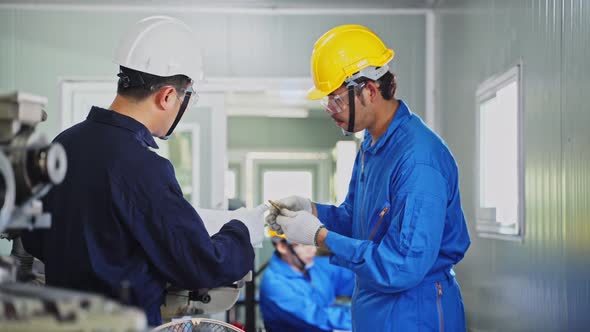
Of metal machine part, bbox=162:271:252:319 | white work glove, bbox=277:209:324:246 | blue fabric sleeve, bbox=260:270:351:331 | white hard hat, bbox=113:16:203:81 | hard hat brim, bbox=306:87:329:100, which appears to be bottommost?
blue fabric sleeve, bbox=260:270:351:331

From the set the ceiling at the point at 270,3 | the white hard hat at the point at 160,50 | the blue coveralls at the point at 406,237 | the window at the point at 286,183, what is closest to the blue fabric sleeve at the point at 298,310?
the ceiling at the point at 270,3

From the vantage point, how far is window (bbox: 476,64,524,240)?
3205 millimetres

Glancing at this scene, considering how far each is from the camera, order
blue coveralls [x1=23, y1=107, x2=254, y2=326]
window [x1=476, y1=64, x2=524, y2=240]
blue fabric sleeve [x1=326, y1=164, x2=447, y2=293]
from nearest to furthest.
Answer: blue coveralls [x1=23, y1=107, x2=254, y2=326] → blue fabric sleeve [x1=326, y1=164, x2=447, y2=293] → window [x1=476, y1=64, x2=524, y2=240]

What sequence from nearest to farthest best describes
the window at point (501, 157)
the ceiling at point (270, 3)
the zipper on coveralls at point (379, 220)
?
the zipper on coveralls at point (379, 220)
the window at point (501, 157)
the ceiling at point (270, 3)

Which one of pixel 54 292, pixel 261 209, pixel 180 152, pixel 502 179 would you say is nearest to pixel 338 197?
pixel 180 152

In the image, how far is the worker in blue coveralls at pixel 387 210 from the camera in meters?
2.12

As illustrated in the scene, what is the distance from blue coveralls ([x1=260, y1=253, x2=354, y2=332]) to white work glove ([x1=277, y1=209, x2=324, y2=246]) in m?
2.66

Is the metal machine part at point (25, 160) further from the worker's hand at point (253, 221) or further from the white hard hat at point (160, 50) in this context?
the worker's hand at point (253, 221)

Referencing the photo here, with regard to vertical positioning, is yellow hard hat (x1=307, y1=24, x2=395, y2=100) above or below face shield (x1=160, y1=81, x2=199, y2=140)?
above

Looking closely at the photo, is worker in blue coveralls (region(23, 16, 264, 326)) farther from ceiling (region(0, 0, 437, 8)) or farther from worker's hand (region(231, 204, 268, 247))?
ceiling (region(0, 0, 437, 8))

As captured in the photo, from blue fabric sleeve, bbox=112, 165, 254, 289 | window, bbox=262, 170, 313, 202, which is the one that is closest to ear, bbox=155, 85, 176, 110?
blue fabric sleeve, bbox=112, 165, 254, 289

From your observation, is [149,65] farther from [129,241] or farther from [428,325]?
[428,325]

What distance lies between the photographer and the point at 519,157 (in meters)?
3.16

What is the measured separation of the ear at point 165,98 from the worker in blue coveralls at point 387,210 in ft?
2.05
